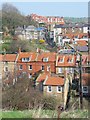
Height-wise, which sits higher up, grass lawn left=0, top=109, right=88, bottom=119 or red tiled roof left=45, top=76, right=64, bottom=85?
grass lawn left=0, top=109, right=88, bottom=119

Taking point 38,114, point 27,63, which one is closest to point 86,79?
point 27,63

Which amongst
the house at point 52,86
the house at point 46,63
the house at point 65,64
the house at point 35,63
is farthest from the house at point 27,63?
the house at point 52,86

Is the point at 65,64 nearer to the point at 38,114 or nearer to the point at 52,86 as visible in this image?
the point at 52,86

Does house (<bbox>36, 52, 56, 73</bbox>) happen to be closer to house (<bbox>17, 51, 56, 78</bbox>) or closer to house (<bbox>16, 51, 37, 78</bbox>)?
house (<bbox>17, 51, 56, 78</bbox>)

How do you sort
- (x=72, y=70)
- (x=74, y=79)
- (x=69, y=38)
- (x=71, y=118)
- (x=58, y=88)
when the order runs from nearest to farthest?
(x=71, y=118), (x=58, y=88), (x=74, y=79), (x=72, y=70), (x=69, y=38)

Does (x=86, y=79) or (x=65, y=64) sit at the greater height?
(x=65, y=64)

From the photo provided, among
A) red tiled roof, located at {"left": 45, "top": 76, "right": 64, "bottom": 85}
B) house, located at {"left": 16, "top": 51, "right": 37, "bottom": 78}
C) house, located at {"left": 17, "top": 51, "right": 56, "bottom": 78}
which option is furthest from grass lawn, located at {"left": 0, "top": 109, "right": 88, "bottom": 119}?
house, located at {"left": 16, "top": 51, "right": 37, "bottom": 78}

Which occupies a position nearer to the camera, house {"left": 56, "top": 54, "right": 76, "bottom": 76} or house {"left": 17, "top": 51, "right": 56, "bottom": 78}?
house {"left": 56, "top": 54, "right": 76, "bottom": 76}

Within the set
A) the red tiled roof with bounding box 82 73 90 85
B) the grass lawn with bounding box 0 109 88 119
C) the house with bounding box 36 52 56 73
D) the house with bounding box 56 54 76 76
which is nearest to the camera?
the grass lawn with bounding box 0 109 88 119

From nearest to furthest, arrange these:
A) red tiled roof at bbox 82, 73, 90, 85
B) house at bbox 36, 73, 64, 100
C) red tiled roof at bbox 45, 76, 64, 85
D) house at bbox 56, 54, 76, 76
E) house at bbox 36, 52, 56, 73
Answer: house at bbox 36, 73, 64, 100, red tiled roof at bbox 45, 76, 64, 85, red tiled roof at bbox 82, 73, 90, 85, house at bbox 56, 54, 76, 76, house at bbox 36, 52, 56, 73

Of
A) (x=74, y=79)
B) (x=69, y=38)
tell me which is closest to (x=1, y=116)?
(x=74, y=79)

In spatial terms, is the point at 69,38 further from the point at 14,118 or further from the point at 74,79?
the point at 14,118
